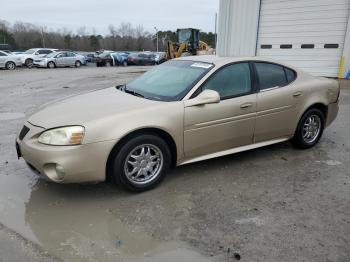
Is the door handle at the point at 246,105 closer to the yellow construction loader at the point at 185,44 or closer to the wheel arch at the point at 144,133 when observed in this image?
the wheel arch at the point at 144,133

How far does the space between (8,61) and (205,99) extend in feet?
77.9

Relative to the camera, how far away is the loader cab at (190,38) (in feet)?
80.0

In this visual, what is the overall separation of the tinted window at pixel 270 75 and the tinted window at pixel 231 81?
0.68 feet

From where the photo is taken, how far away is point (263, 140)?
15.7 ft

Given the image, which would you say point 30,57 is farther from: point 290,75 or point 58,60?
point 290,75

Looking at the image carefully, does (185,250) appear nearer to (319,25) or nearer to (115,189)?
(115,189)

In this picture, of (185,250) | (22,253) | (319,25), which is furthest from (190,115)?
(319,25)

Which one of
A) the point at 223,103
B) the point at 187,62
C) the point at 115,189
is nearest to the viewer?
the point at 115,189

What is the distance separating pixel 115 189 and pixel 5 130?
3582 millimetres

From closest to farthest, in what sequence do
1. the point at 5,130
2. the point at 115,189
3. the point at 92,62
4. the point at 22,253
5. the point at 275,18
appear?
the point at 22,253 → the point at 115,189 → the point at 5,130 → the point at 275,18 → the point at 92,62

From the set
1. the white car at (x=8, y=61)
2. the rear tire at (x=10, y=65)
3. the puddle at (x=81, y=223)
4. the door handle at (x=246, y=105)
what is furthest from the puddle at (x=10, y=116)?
the rear tire at (x=10, y=65)

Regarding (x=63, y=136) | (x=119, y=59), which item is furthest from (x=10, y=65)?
(x=63, y=136)

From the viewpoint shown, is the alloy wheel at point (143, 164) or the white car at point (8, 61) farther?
the white car at point (8, 61)

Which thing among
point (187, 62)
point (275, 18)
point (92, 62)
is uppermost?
point (275, 18)
